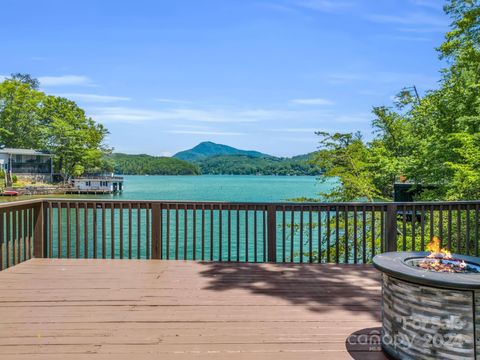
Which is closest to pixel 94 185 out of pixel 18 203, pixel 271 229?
pixel 18 203

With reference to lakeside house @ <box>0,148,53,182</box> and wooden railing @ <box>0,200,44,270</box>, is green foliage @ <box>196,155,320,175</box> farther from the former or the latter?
wooden railing @ <box>0,200,44,270</box>

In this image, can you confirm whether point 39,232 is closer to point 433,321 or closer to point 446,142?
point 433,321

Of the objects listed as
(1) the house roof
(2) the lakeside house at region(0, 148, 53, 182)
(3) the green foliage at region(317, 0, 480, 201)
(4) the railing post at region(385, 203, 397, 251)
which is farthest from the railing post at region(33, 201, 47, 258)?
(1) the house roof

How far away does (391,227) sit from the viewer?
4477 mm

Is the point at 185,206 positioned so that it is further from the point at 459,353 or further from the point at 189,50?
the point at 189,50

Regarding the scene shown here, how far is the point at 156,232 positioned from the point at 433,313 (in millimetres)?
3634

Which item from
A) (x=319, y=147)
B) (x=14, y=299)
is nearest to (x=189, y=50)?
(x=319, y=147)

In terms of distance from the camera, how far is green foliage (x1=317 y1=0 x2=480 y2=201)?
8.50 metres

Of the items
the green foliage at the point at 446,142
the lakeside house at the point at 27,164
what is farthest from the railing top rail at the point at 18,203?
the lakeside house at the point at 27,164

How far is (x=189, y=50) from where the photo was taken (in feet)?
43.0

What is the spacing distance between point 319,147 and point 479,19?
5.82 metres

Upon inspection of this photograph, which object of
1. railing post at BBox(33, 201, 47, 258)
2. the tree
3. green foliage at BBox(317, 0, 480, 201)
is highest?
the tree

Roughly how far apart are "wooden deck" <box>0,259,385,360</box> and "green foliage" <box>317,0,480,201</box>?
5917 mm

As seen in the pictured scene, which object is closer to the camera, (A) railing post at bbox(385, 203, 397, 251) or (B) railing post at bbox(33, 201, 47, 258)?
(A) railing post at bbox(385, 203, 397, 251)
